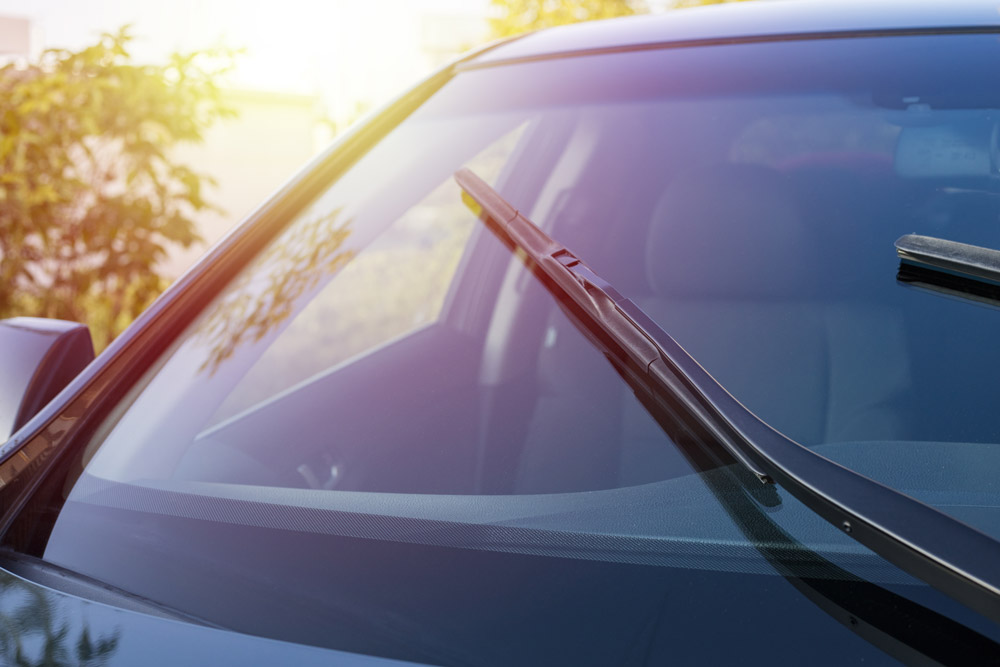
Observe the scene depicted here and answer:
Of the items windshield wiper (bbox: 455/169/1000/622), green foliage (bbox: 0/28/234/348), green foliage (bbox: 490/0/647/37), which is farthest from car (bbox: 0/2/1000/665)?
green foliage (bbox: 490/0/647/37)

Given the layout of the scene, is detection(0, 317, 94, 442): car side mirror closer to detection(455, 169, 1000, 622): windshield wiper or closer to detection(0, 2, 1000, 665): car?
detection(0, 2, 1000, 665): car

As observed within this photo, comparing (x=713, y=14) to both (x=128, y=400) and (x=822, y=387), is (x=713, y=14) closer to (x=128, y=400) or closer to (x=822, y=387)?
(x=822, y=387)

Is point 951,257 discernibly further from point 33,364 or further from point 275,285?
point 33,364

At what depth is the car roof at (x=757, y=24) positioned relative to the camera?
4.71ft

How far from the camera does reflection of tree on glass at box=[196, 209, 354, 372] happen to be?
1.41 m

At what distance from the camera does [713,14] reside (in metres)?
1.66

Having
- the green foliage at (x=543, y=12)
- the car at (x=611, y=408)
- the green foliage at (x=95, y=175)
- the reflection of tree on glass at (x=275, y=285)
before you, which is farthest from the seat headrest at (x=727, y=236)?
the green foliage at (x=543, y=12)

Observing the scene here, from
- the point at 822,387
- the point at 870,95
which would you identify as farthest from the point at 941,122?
the point at 822,387

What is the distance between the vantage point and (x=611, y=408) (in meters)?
1.18

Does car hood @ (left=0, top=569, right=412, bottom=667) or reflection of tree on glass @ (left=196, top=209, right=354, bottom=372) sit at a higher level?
reflection of tree on glass @ (left=196, top=209, right=354, bottom=372)

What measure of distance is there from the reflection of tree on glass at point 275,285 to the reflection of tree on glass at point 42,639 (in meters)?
0.53

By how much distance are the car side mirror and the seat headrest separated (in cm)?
90

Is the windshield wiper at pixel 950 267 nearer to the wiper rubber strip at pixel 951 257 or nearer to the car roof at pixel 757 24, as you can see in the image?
the wiper rubber strip at pixel 951 257

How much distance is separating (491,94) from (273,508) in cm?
89
